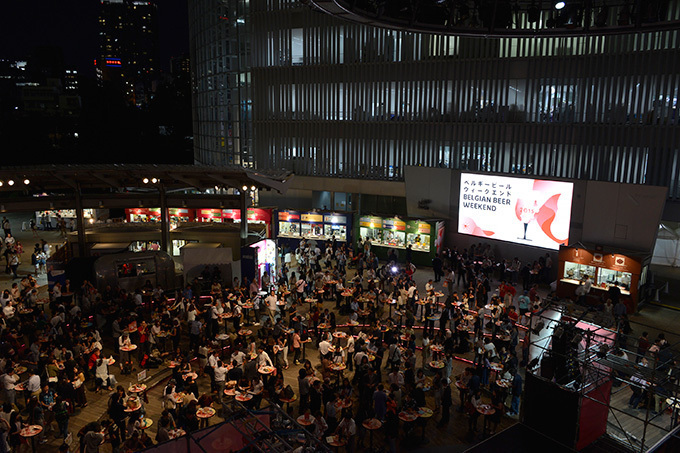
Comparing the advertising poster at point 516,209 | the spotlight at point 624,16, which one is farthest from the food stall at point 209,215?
the spotlight at point 624,16

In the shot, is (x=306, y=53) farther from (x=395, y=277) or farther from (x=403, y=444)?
(x=403, y=444)

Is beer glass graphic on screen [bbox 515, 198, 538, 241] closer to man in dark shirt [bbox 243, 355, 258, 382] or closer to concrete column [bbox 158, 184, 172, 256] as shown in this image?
man in dark shirt [bbox 243, 355, 258, 382]

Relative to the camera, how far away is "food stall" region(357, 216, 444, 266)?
25.1 m

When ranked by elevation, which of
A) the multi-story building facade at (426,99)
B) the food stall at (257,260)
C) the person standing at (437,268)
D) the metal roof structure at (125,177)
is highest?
the multi-story building facade at (426,99)

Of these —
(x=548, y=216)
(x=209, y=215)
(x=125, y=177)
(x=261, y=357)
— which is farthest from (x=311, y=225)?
(x=261, y=357)

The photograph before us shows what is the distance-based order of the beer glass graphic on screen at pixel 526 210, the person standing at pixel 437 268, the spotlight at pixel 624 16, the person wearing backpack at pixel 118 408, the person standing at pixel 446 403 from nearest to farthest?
the person wearing backpack at pixel 118 408, the person standing at pixel 446 403, the spotlight at pixel 624 16, the person standing at pixel 437 268, the beer glass graphic on screen at pixel 526 210

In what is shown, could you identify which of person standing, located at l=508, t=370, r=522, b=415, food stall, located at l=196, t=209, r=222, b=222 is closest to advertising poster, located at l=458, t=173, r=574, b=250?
person standing, located at l=508, t=370, r=522, b=415

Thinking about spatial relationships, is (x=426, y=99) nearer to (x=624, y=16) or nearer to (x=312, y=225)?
(x=312, y=225)

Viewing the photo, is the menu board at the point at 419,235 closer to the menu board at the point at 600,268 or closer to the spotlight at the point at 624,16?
the menu board at the point at 600,268

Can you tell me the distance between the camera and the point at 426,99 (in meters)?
27.1

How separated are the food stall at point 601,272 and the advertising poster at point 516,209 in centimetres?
185

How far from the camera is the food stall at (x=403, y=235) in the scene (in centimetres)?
2506

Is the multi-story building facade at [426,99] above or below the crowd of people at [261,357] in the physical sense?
above

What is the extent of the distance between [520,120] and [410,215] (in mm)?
7338
